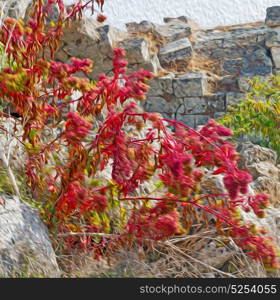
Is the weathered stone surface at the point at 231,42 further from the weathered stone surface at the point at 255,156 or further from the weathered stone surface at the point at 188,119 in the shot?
the weathered stone surface at the point at 255,156

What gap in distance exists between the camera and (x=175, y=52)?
30.6 feet

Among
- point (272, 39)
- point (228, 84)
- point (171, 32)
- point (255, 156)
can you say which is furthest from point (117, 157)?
point (171, 32)

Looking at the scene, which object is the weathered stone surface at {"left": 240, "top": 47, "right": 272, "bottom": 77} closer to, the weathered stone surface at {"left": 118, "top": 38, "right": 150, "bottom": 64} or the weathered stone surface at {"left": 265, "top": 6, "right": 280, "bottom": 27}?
the weathered stone surface at {"left": 265, "top": 6, "right": 280, "bottom": 27}

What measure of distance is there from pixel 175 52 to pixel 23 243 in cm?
771

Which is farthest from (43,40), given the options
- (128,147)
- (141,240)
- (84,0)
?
(141,240)

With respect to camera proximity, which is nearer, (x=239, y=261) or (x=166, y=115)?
(x=239, y=261)

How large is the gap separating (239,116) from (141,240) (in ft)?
12.0

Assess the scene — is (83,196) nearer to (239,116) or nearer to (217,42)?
(239,116)

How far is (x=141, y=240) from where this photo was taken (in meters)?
2.19

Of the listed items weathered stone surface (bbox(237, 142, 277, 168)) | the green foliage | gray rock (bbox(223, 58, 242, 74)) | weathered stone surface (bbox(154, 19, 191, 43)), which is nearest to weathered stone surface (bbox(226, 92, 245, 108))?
gray rock (bbox(223, 58, 242, 74))

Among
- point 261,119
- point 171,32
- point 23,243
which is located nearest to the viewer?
point 23,243

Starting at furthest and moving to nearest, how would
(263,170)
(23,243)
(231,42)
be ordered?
(231,42) < (263,170) < (23,243)

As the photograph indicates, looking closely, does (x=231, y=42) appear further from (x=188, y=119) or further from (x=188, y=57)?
(x=188, y=119)

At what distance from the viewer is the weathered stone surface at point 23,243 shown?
6.52ft
